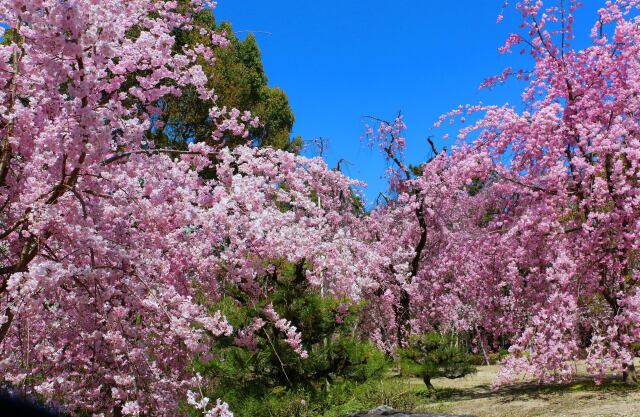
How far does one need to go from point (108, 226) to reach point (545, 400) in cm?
764

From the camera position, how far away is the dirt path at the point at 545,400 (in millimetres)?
8523

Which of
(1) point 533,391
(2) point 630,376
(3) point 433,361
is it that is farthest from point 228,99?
(2) point 630,376

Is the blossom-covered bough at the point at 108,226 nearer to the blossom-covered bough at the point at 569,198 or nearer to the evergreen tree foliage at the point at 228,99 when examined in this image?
the blossom-covered bough at the point at 569,198

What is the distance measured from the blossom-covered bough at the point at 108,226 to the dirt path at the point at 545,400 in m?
3.73

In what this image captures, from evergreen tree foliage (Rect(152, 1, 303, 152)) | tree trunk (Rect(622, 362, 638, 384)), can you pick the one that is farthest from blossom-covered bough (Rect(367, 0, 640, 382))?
evergreen tree foliage (Rect(152, 1, 303, 152))

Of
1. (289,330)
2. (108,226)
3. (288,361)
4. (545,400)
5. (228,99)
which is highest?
(228,99)

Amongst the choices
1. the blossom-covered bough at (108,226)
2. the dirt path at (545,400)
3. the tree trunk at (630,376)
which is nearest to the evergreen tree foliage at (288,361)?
the blossom-covered bough at (108,226)

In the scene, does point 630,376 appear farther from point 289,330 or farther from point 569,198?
point 289,330

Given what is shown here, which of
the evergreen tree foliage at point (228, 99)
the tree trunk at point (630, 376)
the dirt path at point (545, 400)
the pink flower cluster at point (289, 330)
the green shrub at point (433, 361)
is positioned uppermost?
the evergreen tree foliage at point (228, 99)

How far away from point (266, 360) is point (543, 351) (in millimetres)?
4161

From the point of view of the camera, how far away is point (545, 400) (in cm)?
989

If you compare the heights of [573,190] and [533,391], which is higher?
[573,190]

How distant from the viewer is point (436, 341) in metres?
12.3

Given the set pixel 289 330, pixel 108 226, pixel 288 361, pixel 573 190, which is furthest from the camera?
pixel 573 190
